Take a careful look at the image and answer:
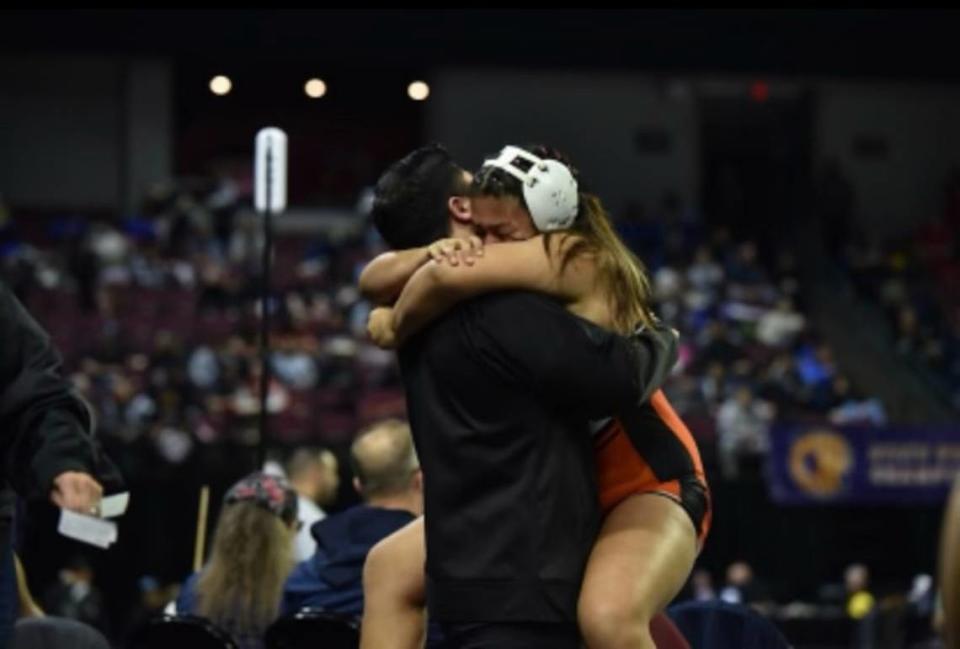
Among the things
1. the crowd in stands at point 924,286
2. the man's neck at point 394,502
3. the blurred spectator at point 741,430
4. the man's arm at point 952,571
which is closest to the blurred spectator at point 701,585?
the blurred spectator at point 741,430

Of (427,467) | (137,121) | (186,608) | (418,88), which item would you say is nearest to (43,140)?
(137,121)

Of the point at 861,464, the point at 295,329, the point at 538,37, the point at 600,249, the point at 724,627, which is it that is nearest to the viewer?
the point at 600,249

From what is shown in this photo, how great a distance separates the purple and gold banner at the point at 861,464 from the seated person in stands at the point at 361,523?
11551 millimetres

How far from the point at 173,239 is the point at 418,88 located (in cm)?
1496

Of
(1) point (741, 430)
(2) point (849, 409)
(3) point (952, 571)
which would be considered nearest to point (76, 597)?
(1) point (741, 430)

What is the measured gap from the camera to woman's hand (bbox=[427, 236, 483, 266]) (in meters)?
4.50

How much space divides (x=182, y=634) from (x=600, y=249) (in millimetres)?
1892

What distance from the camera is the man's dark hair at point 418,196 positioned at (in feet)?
15.8

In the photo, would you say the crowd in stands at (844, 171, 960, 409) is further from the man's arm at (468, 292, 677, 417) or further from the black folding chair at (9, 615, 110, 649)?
the man's arm at (468, 292, 677, 417)

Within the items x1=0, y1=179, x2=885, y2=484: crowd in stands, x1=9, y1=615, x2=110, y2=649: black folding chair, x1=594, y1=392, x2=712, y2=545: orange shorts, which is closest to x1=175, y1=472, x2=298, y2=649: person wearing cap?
x1=9, y1=615, x2=110, y2=649: black folding chair

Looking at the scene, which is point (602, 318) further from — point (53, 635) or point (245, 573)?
point (245, 573)

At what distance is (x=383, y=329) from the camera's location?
470cm

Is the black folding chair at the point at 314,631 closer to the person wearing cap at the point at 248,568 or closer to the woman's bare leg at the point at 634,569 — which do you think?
the person wearing cap at the point at 248,568

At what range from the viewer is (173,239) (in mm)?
24016
